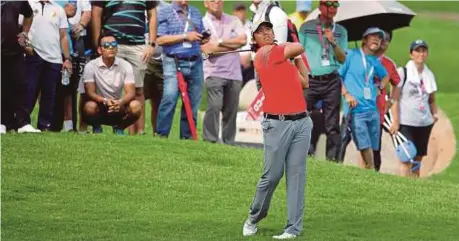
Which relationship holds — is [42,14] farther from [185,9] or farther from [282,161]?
[282,161]

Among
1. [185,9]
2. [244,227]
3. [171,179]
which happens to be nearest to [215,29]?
[185,9]

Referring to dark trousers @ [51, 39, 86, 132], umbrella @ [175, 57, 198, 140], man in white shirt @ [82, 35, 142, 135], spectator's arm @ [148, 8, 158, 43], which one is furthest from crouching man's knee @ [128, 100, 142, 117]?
spectator's arm @ [148, 8, 158, 43]

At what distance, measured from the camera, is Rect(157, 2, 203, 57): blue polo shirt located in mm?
18891

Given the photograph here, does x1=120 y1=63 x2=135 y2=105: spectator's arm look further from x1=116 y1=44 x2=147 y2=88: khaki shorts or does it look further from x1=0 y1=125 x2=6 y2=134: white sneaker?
x1=0 y1=125 x2=6 y2=134: white sneaker

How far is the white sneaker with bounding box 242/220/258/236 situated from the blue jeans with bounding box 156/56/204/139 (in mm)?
5906

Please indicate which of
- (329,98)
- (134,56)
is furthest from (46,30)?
(329,98)

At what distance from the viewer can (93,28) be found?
18.8 meters

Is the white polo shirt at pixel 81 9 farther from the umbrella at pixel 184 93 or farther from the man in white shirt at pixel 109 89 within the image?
the umbrella at pixel 184 93

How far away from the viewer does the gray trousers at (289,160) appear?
12.8m

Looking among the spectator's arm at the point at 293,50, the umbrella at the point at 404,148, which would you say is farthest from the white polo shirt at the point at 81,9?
the spectator's arm at the point at 293,50

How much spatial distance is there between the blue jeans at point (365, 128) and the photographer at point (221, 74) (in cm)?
177

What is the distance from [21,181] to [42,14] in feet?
11.0

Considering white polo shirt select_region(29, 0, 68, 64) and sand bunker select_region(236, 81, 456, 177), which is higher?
white polo shirt select_region(29, 0, 68, 64)

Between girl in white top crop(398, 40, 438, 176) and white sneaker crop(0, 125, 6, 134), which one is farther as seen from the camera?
girl in white top crop(398, 40, 438, 176)
